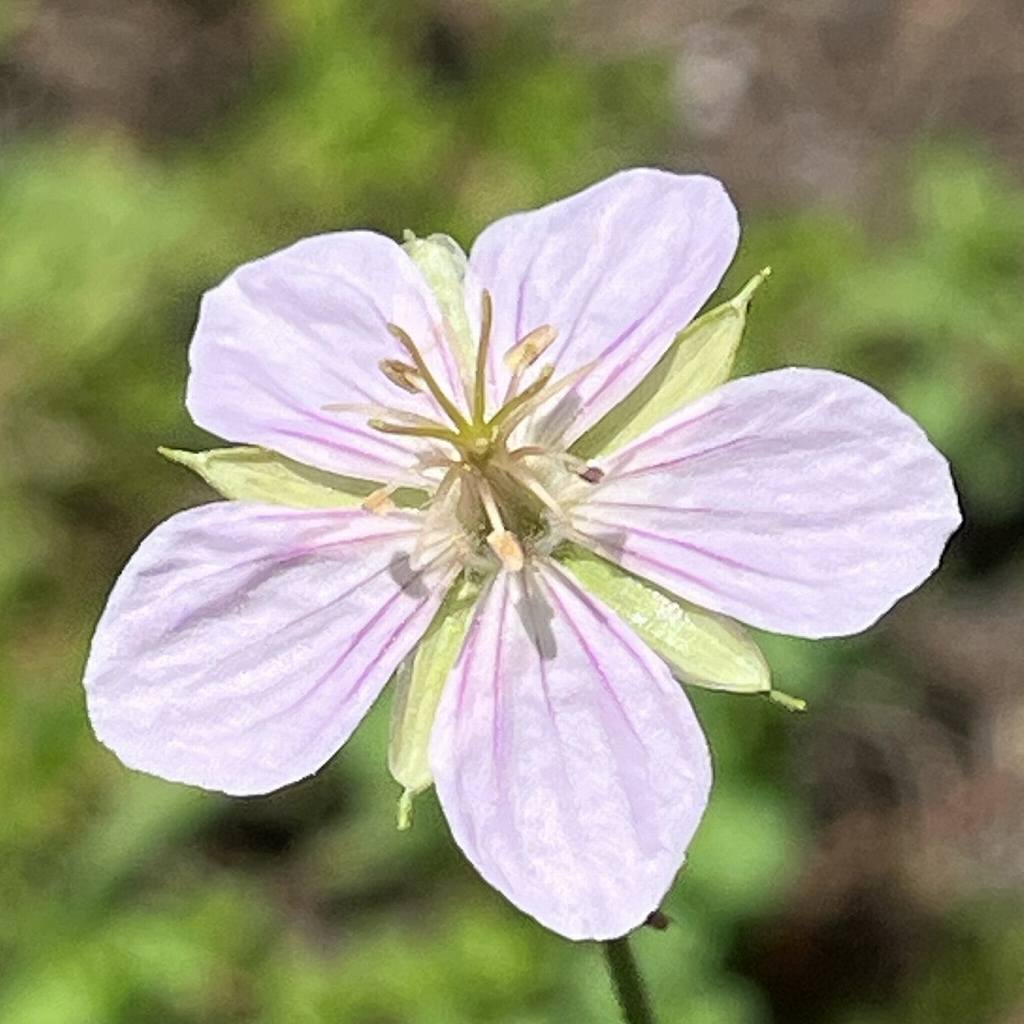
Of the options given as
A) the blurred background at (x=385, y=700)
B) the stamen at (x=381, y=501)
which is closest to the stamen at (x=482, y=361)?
the stamen at (x=381, y=501)

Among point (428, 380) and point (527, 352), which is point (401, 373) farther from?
point (527, 352)

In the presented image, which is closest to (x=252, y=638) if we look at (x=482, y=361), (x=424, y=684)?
(x=424, y=684)

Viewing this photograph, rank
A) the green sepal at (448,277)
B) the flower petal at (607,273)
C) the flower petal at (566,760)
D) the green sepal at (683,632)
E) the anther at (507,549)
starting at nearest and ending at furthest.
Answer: the flower petal at (566,760), the green sepal at (683,632), the anther at (507,549), the flower petal at (607,273), the green sepal at (448,277)

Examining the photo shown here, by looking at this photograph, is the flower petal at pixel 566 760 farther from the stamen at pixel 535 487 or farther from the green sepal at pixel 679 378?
the green sepal at pixel 679 378

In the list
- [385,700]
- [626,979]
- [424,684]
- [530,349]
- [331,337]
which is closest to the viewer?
[626,979]

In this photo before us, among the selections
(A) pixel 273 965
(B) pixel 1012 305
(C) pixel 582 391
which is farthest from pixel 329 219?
(C) pixel 582 391

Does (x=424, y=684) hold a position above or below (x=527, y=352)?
below

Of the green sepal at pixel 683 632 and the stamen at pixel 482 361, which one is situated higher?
the stamen at pixel 482 361

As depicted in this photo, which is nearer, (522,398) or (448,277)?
(522,398)
